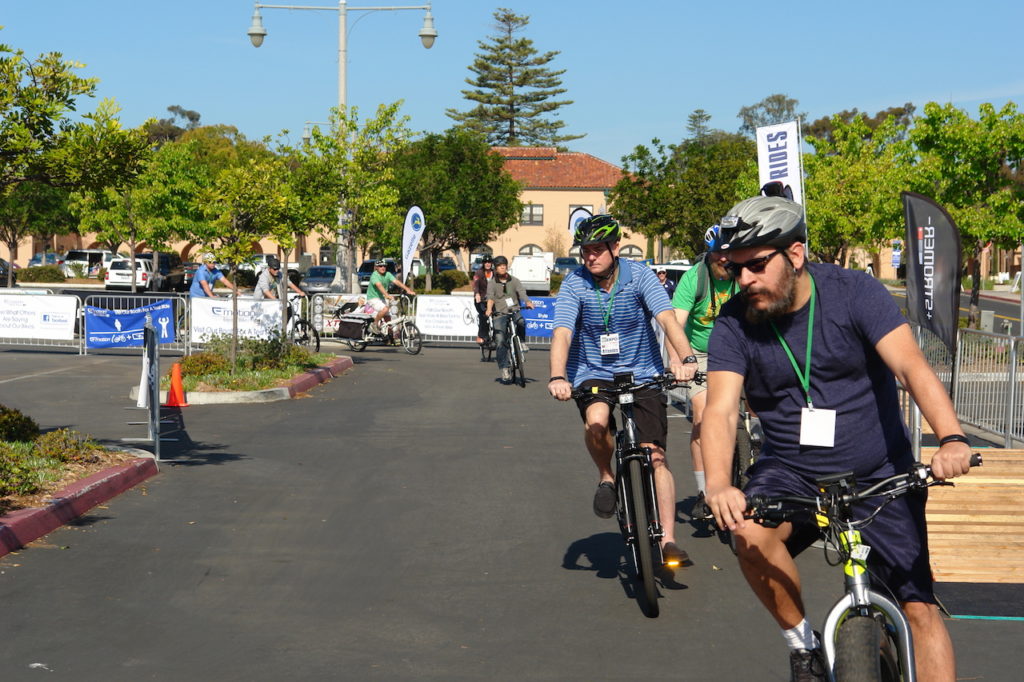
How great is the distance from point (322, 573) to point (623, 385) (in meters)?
2.08

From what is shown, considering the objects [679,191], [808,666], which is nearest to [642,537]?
[808,666]

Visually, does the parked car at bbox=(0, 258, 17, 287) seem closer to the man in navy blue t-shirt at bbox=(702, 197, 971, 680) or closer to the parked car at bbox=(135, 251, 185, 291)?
the parked car at bbox=(135, 251, 185, 291)

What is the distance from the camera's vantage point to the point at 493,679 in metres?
5.16

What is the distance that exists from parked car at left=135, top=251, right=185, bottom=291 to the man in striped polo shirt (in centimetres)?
5060

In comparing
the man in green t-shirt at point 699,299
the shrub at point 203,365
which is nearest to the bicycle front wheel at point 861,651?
the man in green t-shirt at point 699,299

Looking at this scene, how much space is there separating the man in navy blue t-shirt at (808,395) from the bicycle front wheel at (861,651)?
312mm

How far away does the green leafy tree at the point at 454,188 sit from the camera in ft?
185

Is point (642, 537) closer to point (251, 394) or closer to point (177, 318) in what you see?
point (251, 394)

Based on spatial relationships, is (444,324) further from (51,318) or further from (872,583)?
(872,583)

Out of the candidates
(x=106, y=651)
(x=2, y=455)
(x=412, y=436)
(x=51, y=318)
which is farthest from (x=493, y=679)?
(x=51, y=318)

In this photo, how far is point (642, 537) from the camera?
6156 mm

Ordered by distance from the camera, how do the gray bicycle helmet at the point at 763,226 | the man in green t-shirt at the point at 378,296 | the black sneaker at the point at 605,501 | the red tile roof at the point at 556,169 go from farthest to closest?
the red tile roof at the point at 556,169 < the man in green t-shirt at the point at 378,296 < the black sneaker at the point at 605,501 < the gray bicycle helmet at the point at 763,226

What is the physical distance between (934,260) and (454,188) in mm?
48204

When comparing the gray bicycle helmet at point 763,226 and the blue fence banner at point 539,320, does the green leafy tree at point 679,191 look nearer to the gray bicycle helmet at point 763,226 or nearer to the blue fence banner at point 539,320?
the blue fence banner at point 539,320
